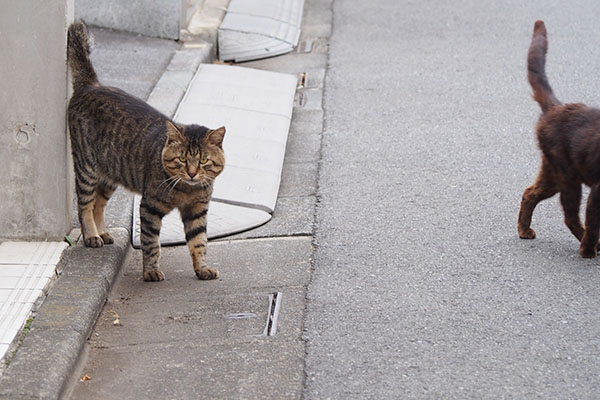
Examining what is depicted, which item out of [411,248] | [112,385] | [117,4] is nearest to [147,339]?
[112,385]

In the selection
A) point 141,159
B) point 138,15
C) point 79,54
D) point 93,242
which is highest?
point 79,54

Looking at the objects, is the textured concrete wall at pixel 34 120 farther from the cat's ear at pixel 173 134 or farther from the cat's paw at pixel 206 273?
the cat's paw at pixel 206 273

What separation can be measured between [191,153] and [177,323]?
929 mm

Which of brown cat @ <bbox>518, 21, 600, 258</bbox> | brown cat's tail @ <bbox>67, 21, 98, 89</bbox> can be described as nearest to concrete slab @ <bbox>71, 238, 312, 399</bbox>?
brown cat's tail @ <bbox>67, 21, 98, 89</bbox>

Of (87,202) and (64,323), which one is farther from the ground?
(87,202)

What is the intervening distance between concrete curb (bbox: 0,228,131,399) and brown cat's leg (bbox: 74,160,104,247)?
2.6 inches

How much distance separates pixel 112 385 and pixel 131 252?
1.69m

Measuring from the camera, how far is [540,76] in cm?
585

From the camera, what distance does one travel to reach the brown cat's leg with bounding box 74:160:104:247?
535 cm

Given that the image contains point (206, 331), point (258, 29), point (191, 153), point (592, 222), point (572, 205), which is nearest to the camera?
point (206, 331)

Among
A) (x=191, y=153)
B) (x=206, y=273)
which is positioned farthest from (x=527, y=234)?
(x=191, y=153)

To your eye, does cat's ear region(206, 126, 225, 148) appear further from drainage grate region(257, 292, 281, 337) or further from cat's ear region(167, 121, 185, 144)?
drainage grate region(257, 292, 281, 337)

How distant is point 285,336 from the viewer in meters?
4.46

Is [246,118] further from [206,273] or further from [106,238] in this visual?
[206,273]
